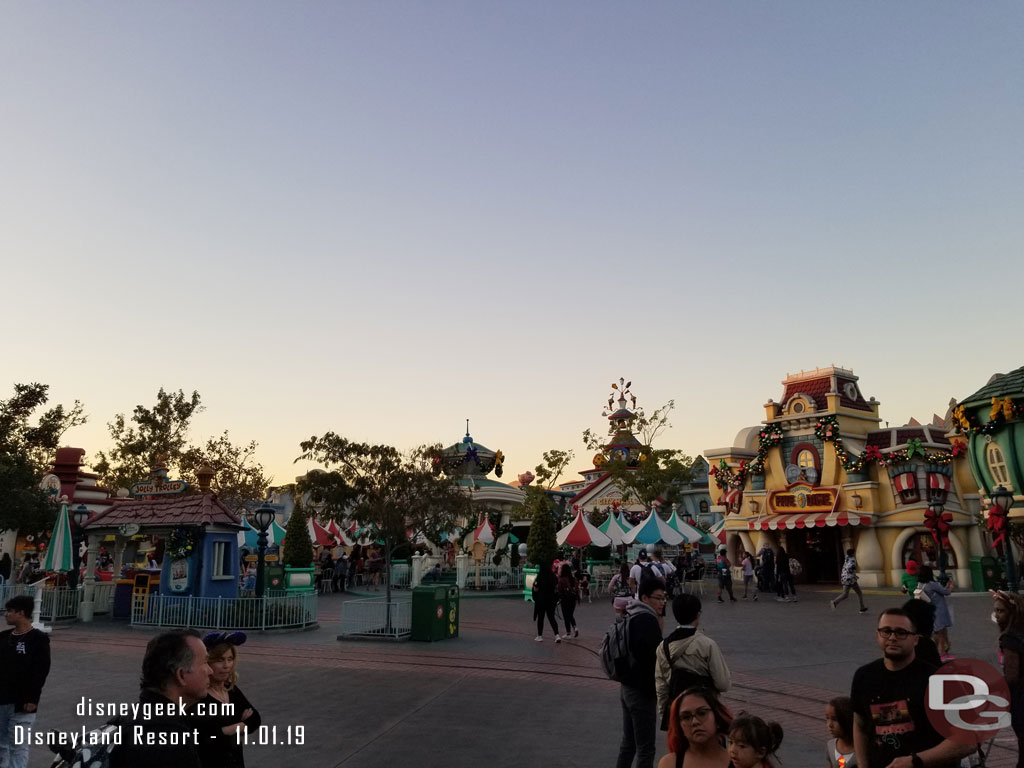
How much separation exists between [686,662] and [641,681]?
2.29 feet

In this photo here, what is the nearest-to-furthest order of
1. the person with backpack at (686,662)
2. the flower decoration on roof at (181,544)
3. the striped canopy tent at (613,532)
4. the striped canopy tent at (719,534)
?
the person with backpack at (686,662) < the flower decoration on roof at (181,544) < the striped canopy tent at (613,532) < the striped canopy tent at (719,534)

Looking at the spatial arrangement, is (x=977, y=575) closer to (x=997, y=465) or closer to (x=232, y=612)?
(x=997, y=465)

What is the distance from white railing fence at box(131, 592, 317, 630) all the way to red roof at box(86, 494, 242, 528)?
6.01ft

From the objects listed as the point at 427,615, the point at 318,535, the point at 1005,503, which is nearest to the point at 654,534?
the point at 427,615

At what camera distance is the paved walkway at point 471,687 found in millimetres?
7055

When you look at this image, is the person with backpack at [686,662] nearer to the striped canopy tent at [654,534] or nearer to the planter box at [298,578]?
the striped canopy tent at [654,534]

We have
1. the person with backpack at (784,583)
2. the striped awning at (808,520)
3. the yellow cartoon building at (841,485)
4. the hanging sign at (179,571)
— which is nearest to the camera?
the hanging sign at (179,571)

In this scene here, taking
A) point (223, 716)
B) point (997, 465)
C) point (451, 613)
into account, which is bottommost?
point (451, 613)

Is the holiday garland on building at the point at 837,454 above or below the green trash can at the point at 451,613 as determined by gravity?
above

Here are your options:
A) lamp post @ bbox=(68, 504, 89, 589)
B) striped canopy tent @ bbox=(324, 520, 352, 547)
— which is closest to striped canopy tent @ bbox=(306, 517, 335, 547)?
striped canopy tent @ bbox=(324, 520, 352, 547)

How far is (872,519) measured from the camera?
96.5 feet

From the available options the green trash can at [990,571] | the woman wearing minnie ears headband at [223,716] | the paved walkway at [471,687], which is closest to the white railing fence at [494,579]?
the paved walkway at [471,687]

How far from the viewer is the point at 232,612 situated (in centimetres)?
1656

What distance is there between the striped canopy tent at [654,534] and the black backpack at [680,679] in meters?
21.4
